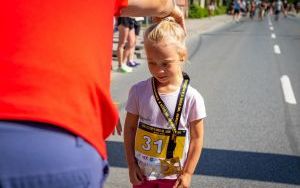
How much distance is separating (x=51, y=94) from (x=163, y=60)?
41.7 inches

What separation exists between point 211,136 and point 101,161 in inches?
166

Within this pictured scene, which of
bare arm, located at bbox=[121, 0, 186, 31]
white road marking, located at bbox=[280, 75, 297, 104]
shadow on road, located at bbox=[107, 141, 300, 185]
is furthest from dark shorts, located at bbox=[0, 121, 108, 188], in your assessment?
white road marking, located at bbox=[280, 75, 297, 104]

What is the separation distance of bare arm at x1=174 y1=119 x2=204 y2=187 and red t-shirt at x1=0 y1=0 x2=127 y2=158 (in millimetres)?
1085

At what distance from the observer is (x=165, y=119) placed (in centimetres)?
237

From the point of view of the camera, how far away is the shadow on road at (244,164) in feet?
14.1

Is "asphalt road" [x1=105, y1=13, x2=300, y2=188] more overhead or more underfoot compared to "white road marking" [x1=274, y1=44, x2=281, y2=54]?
more overhead

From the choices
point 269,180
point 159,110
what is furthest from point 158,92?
point 269,180

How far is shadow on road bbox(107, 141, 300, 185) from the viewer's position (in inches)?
169

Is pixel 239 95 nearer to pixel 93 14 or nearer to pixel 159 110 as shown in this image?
pixel 159 110

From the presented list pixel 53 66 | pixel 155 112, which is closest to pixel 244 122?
pixel 155 112

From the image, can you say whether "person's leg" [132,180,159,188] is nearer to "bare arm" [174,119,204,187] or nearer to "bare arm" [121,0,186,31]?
"bare arm" [174,119,204,187]

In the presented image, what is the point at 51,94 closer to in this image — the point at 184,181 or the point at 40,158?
the point at 40,158

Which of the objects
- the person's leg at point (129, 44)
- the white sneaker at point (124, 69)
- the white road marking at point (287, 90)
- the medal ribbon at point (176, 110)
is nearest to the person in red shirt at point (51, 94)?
the medal ribbon at point (176, 110)

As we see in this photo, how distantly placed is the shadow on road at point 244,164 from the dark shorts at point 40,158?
319 centimetres
